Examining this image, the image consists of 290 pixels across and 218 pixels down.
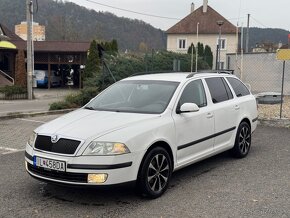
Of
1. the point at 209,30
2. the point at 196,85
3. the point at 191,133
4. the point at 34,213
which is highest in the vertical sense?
the point at 209,30

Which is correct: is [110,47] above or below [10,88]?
above

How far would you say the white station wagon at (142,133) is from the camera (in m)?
4.79

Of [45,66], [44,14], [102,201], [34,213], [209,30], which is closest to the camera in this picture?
[34,213]

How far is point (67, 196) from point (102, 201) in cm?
52

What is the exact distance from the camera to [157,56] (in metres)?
21.2

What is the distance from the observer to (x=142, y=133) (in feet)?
16.7

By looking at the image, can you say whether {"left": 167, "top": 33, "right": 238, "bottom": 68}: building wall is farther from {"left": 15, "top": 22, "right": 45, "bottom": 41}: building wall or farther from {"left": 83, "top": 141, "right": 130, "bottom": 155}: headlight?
{"left": 83, "top": 141, "right": 130, "bottom": 155}: headlight

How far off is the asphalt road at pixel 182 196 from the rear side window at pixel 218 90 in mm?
1161

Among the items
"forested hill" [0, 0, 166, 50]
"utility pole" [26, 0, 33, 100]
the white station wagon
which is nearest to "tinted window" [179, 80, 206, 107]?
the white station wagon

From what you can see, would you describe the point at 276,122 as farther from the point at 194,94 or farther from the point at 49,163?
the point at 49,163

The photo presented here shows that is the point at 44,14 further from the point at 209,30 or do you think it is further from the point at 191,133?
the point at 191,133

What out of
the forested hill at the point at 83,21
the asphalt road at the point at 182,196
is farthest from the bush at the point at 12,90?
the forested hill at the point at 83,21

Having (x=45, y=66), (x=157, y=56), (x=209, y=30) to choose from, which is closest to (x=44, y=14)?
(x=45, y=66)

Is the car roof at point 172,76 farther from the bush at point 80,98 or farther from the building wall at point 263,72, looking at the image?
the building wall at point 263,72
